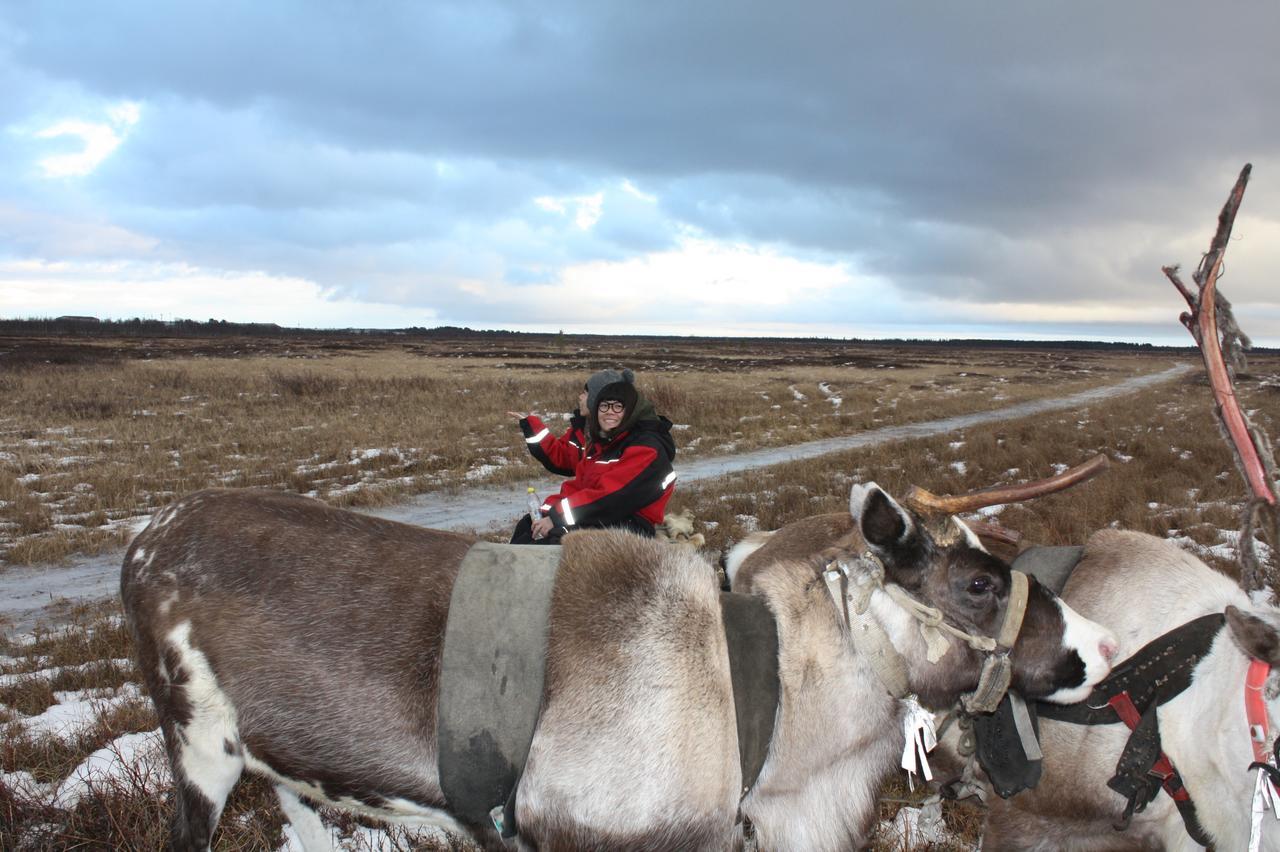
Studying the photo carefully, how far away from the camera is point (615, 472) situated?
5.32 meters

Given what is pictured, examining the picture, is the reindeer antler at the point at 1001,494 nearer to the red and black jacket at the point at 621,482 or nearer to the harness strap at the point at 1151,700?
the harness strap at the point at 1151,700

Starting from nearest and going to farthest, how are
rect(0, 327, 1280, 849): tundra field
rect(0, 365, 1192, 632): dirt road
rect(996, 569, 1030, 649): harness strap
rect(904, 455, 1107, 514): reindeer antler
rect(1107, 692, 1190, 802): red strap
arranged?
rect(904, 455, 1107, 514): reindeer antler → rect(996, 569, 1030, 649): harness strap → rect(1107, 692, 1190, 802): red strap → rect(0, 327, 1280, 849): tundra field → rect(0, 365, 1192, 632): dirt road

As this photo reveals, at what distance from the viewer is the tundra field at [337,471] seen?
4.05 metres

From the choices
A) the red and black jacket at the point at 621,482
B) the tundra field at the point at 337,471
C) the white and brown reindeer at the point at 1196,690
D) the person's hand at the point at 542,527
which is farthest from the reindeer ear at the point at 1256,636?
the person's hand at the point at 542,527

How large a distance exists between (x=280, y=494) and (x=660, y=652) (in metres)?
2.00

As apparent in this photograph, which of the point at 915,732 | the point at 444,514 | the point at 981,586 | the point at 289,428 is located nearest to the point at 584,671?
the point at 915,732

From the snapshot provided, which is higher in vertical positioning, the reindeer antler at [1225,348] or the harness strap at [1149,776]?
the reindeer antler at [1225,348]

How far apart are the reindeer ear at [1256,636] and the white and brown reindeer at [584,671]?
0.42 m

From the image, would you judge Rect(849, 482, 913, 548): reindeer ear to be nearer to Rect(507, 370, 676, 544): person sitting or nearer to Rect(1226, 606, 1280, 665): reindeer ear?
Rect(1226, 606, 1280, 665): reindeer ear

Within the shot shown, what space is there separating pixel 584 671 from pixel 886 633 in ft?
3.98

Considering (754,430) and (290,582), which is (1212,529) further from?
(754,430)

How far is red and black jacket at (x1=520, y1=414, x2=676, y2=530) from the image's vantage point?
5.26 metres

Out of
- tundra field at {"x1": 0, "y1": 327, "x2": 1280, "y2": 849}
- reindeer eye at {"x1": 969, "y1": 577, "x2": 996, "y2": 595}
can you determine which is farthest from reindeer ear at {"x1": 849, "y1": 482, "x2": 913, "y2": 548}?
tundra field at {"x1": 0, "y1": 327, "x2": 1280, "y2": 849}

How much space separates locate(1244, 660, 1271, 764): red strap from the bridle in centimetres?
86
